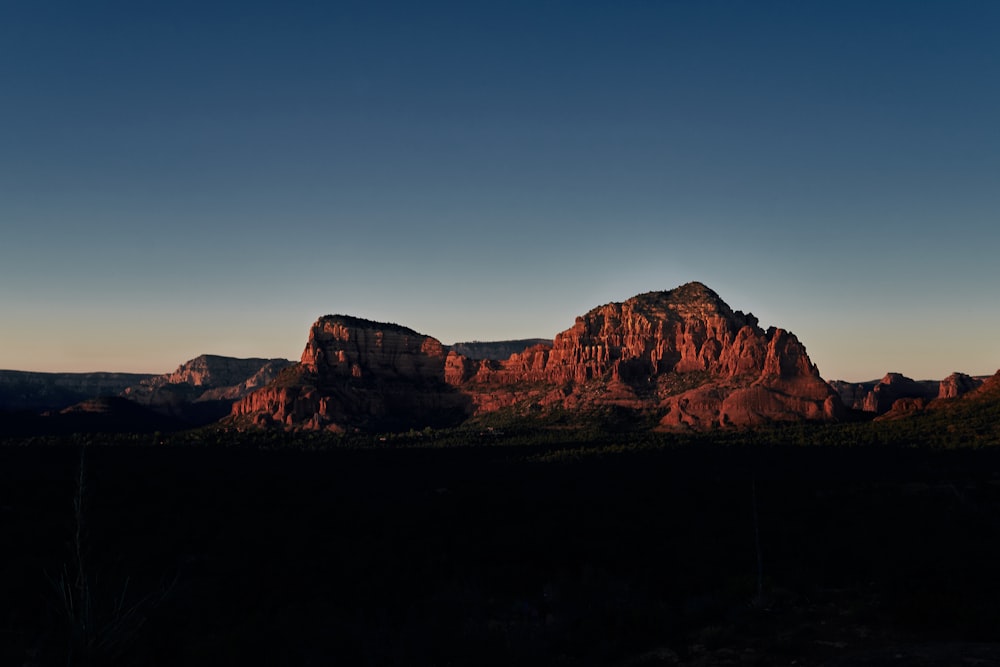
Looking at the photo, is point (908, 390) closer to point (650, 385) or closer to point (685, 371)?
point (685, 371)

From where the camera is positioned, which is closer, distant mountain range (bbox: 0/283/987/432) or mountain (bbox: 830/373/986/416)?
distant mountain range (bbox: 0/283/987/432)

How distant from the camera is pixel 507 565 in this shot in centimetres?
4222

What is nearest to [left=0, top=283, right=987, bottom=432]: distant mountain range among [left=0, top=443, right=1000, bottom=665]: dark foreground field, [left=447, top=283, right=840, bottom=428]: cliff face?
[left=447, top=283, right=840, bottom=428]: cliff face

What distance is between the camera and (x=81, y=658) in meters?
12.4

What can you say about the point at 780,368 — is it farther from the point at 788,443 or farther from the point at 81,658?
the point at 81,658

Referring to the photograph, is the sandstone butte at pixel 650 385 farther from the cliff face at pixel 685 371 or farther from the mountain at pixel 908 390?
the mountain at pixel 908 390

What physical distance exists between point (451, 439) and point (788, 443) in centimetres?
6399

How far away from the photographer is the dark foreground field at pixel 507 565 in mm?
24266

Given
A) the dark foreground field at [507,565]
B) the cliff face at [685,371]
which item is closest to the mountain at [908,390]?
the cliff face at [685,371]

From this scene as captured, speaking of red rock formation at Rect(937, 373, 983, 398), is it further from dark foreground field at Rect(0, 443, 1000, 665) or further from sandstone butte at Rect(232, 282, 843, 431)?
dark foreground field at Rect(0, 443, 1000, 665)

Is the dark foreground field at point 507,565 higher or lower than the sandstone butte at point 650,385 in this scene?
lower

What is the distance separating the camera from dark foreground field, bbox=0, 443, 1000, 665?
24.3 meters

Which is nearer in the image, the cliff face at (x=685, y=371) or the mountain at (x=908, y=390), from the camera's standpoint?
the cliff face at (x=685, y=371)

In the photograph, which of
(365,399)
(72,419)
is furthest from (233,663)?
(72,419)
